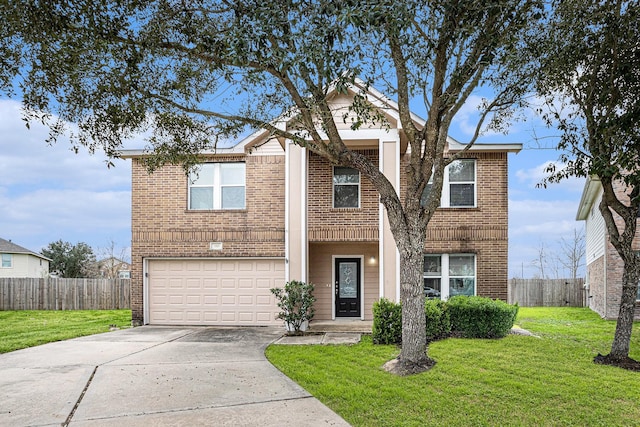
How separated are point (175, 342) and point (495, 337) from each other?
290 inches

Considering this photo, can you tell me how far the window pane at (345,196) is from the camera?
14.6 meters

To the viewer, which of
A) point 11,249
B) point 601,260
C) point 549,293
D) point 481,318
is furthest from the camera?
point 11,249

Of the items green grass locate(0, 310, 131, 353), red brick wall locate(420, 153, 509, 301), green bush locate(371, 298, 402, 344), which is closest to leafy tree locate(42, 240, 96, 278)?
green grass locate(0, 310, 131, 353)

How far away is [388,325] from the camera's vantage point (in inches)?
423

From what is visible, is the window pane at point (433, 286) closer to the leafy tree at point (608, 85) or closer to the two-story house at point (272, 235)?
the two-story house at point (272, 235)

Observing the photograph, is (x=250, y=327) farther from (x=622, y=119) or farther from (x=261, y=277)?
(x=622, y=119)

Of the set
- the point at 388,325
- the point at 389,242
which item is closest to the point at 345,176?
the point at 389,242

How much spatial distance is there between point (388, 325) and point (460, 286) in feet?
15.6

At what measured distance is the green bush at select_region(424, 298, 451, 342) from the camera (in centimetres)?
1103

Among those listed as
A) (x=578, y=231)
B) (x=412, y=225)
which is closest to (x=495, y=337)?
(x=412, y=225)

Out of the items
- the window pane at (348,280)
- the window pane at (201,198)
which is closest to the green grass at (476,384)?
the window pane at (348,280)

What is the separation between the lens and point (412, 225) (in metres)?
8.49

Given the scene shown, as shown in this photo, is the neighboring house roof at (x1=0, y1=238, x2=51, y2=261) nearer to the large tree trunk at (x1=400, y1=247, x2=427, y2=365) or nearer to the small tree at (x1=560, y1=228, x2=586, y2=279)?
the large tree trunk at (x1=400, y1=247, x2=427, y2=365)

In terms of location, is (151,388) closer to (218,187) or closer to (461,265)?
(218,187)
